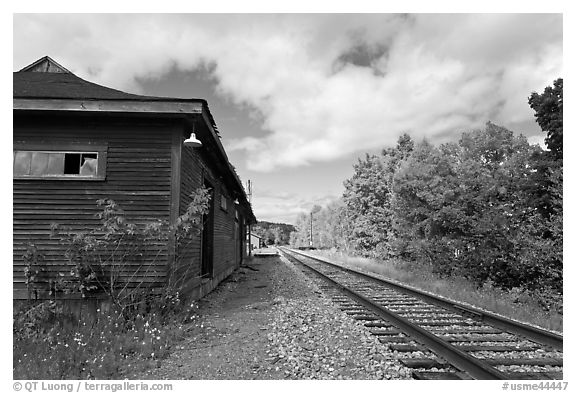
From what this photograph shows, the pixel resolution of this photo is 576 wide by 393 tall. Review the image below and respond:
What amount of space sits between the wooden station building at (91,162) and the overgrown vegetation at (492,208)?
10718 mm

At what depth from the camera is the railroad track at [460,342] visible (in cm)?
417

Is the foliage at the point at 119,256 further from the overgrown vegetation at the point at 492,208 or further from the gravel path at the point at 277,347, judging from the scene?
the overgrown vegetation at the point at 492,208

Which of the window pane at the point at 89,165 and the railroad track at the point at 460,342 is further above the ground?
the window pane at the point at 89,165

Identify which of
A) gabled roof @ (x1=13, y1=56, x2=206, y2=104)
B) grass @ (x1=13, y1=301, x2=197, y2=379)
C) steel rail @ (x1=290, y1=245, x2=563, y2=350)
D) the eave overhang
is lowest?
grass @ (x1=13, y1=301, x2=197, y2=379)

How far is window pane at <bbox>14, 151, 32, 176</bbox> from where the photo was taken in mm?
6859

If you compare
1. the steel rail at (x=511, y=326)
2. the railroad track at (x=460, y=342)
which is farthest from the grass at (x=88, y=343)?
the steel rail at (x=511, y=326)

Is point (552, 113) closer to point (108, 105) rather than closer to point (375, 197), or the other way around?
point (108, 105)

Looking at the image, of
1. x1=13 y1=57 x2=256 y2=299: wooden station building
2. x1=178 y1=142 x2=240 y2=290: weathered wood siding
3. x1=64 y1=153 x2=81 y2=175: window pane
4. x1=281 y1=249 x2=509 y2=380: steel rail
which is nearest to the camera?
x1=281 y1=249 x2=509 y2=380: steel rail

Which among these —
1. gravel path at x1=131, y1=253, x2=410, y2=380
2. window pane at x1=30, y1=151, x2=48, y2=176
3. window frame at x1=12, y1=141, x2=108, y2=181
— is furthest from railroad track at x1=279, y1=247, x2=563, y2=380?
window pane at x1=30, y1=151, x2=48, y2=176

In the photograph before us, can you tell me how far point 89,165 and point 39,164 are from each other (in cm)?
84

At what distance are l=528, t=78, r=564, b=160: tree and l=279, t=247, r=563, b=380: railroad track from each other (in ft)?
26.1

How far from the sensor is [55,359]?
4508mm

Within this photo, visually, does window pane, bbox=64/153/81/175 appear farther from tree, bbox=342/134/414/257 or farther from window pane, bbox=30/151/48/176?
tree, bbox=342/134/414/257
